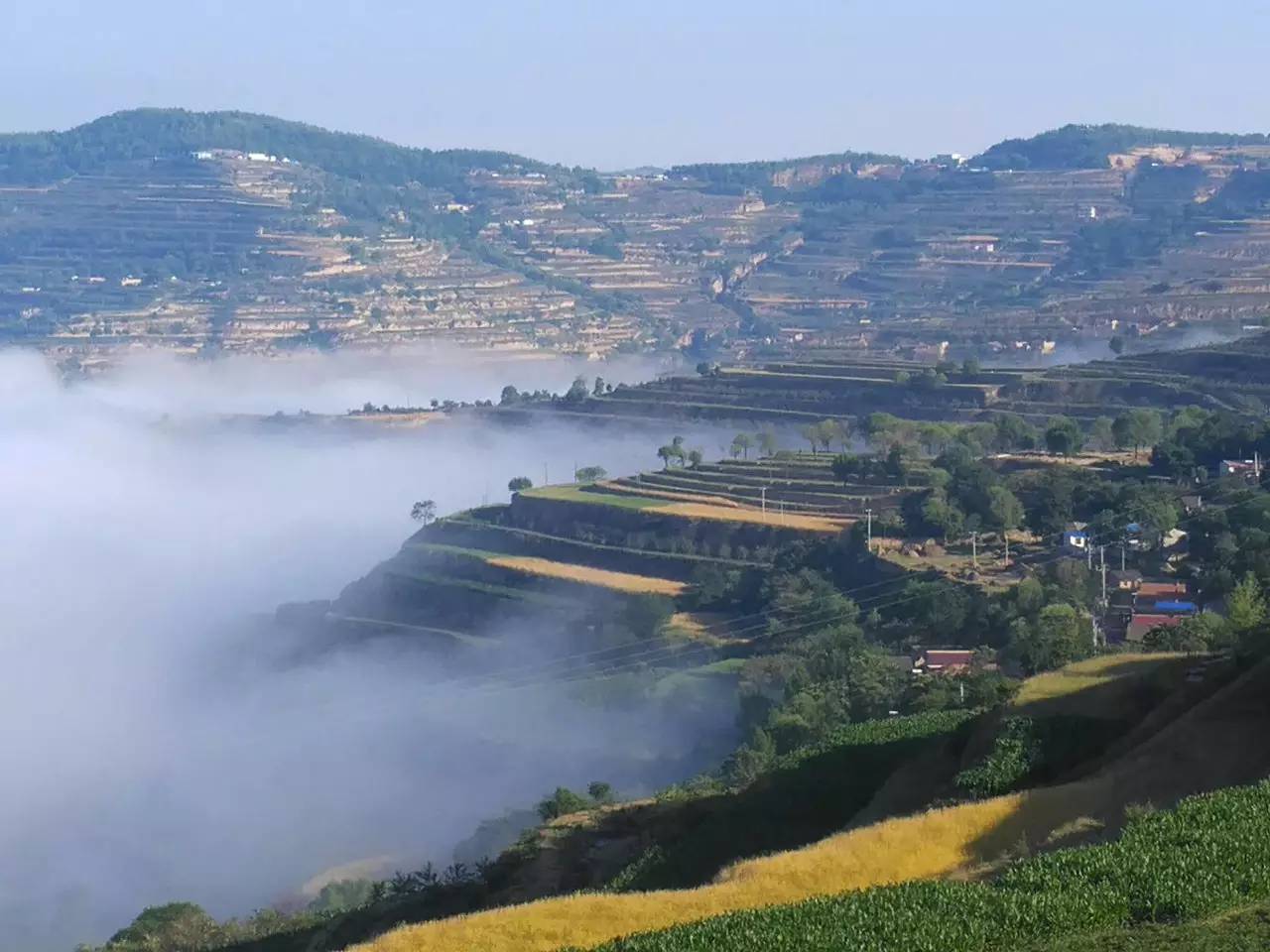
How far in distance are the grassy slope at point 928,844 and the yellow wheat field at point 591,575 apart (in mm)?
39302

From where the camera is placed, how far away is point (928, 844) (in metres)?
20.6

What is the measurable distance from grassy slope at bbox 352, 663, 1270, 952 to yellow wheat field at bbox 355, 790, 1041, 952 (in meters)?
0.01

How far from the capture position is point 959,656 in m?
47.2

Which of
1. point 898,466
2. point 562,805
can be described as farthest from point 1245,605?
point 898,466

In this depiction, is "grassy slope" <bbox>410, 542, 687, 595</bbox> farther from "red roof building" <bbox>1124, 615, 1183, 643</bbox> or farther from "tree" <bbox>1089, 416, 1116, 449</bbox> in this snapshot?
"red roof building" <bbox>1124, 615, 1183, 643</bbox>

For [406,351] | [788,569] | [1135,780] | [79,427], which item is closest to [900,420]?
[788,569]

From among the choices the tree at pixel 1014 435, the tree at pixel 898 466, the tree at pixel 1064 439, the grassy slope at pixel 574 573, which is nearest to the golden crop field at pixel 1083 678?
the grassy slope at pixel 574 573

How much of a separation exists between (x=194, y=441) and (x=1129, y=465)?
9110 centimetres

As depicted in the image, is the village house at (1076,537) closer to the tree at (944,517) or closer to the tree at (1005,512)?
the tree at (1005,512)

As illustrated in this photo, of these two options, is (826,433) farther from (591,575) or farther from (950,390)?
(591,575)

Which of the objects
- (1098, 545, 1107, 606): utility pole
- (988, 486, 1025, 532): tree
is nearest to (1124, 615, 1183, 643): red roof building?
(1098, 545, 1107, 606): utility pole

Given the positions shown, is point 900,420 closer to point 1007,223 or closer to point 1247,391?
point 1247,391

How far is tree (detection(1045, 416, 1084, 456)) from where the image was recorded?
229 feet

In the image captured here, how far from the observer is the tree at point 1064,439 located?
69.8m
